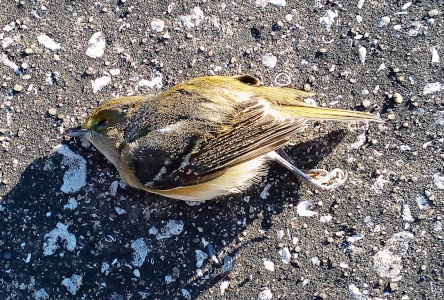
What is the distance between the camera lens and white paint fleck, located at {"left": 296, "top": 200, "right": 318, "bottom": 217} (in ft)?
13.0

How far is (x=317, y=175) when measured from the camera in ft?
13.1

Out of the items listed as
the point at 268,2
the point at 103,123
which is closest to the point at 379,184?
the point at 268,2

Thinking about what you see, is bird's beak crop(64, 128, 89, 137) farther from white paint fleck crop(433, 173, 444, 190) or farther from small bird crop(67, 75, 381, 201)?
white paint fleck crop(433, 173, 444, 190)

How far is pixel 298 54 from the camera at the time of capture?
4219mm

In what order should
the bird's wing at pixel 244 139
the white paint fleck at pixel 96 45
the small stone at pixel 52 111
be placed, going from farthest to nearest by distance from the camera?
the white paint fleck at pixel 96 45 → the small stone at pixel 52 111 → the bird's wing at pixel 244 139

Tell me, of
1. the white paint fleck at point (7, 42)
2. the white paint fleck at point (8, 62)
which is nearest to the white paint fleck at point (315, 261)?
the white paint fleck at point (8, 62)

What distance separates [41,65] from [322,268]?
344 cm

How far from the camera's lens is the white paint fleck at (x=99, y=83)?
14.0ft

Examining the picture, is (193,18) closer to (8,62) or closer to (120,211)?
(8,62)

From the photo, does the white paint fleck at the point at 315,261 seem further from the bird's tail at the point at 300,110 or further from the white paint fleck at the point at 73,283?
the white paint fleck at the point at 73,283

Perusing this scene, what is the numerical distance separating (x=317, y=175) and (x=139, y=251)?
184cm

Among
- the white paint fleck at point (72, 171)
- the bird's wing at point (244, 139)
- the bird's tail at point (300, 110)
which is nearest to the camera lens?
the bird's wing at point (244, 139)

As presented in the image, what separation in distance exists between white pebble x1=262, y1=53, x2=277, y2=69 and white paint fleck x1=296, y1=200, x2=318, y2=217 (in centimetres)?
141

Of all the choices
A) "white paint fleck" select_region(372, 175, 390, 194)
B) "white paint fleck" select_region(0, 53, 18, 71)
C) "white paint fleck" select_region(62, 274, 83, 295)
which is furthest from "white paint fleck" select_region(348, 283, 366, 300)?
"white paint fleck" select_region(0, 53, 18, 71)
